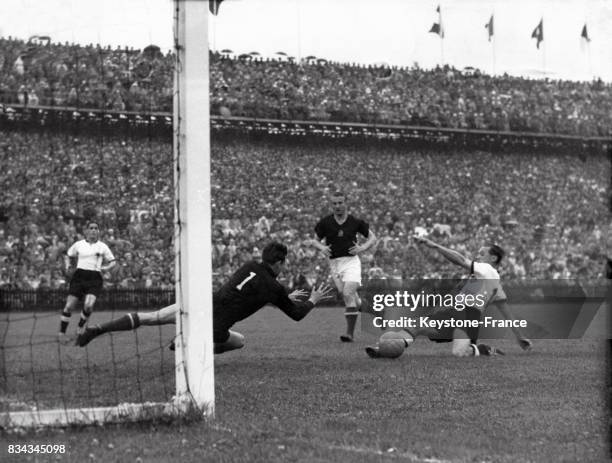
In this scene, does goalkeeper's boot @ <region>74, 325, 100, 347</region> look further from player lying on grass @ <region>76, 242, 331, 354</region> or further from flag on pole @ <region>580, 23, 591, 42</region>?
flag on pole @ <region>580, 23, 591, 42</region>

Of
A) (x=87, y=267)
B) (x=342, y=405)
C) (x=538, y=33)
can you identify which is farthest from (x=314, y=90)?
(x=342, y=405)

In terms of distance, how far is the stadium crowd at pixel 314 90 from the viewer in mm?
35562

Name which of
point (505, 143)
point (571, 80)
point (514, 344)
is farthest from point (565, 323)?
point (571, 80)

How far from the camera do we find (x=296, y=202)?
36.7m

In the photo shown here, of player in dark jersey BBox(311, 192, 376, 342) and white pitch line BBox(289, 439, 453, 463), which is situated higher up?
player in dark jersey BBox(311, 192, 376, 342)

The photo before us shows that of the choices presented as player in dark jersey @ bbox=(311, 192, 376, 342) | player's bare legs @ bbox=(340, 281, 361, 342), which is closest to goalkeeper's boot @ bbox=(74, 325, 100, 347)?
player in dark jersey @ bbox=(311, 192, 376, 342)

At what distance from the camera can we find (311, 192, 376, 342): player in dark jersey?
46.5 feet

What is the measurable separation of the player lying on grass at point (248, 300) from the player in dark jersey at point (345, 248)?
4.57 meters

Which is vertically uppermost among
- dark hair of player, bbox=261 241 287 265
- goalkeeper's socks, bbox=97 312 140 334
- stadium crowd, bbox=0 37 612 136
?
stadium crowd, bbox=0 37 612 136

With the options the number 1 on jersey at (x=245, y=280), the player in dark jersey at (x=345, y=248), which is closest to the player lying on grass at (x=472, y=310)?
the player in dark jersey at (x=345, y=248)

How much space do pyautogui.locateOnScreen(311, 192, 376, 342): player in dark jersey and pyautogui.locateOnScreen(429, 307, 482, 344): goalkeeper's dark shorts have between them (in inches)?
88.1

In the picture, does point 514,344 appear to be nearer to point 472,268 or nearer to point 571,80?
point 472,268

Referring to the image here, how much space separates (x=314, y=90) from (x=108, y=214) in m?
14.6

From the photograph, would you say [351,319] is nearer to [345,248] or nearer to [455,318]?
[345,248]
